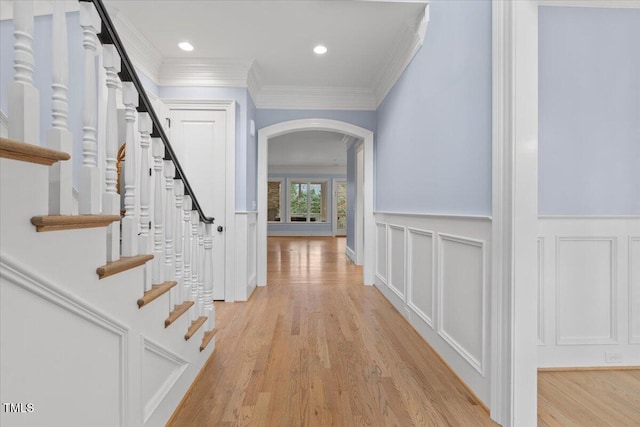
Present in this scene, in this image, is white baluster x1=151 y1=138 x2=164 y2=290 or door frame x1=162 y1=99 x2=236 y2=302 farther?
door frame x1=162 y1=99 x2=236 y2=302

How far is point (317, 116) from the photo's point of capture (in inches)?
158

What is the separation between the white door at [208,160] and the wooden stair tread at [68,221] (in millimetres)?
2325

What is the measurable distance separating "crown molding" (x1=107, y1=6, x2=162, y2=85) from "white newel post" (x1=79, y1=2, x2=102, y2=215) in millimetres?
1958

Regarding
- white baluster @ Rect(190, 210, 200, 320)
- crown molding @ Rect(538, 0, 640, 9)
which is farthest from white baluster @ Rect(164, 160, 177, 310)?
crown molding @ Rect(538, 0, 640, 9)

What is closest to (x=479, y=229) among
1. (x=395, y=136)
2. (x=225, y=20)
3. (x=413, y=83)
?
(x=413, y=83)

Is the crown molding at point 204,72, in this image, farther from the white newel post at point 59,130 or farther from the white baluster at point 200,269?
the white newel post at point 59,130

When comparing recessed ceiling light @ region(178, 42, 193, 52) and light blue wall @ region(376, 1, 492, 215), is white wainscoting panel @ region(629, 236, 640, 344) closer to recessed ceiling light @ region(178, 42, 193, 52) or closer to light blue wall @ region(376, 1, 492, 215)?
light blue wall @ region(376, 1, 492, 215)

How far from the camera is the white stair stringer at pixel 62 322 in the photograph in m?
0.69

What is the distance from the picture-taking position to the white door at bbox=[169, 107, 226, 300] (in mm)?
3303

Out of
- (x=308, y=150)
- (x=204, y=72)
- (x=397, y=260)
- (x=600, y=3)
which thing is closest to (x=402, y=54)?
(x=600, y=3)

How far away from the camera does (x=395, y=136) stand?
125 inches

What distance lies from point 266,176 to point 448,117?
2.56 meters

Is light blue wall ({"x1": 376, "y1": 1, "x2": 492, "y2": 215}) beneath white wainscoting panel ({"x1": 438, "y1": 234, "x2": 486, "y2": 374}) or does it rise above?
above

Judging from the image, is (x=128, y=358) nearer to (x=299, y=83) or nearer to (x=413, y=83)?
(x=413, y=83)
